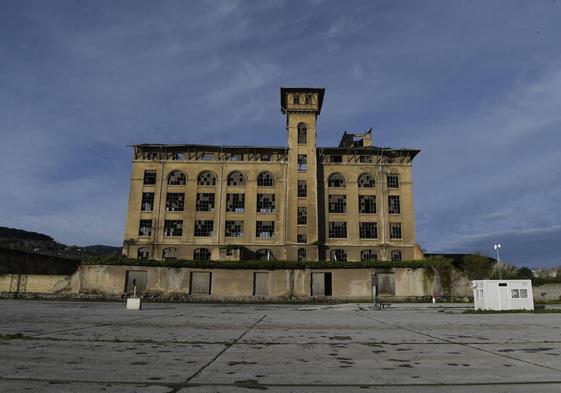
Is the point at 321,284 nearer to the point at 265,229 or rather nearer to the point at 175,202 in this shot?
the point at 265,229

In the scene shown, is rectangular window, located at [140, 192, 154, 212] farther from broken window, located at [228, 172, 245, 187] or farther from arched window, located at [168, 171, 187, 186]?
broken window, located at [228, 172, 245, 187]

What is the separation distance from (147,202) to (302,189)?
66.1ft

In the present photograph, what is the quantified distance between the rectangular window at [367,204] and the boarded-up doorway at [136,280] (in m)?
28.0

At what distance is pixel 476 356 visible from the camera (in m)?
7.04

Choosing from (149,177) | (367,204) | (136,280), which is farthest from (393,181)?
(136,280)

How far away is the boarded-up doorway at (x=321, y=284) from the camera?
39969 mm

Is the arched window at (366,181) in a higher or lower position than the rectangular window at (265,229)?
higher

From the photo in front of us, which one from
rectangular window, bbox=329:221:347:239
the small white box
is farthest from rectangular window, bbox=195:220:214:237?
the small white box

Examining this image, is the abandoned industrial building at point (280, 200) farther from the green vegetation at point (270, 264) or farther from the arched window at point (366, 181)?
the green vegetation at point (270, 264)

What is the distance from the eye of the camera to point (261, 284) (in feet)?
131

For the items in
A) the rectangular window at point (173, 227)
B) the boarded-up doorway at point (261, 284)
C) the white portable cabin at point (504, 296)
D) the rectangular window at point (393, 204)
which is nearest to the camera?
the white portable cabin at point (504, 296)

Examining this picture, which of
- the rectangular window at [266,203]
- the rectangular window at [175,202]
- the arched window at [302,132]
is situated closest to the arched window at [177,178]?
the rectangular window at [175,202]

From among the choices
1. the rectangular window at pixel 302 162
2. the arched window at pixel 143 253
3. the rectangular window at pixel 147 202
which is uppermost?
the rectangular window at pixel 302 162

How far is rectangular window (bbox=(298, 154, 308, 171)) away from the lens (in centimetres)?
5300
